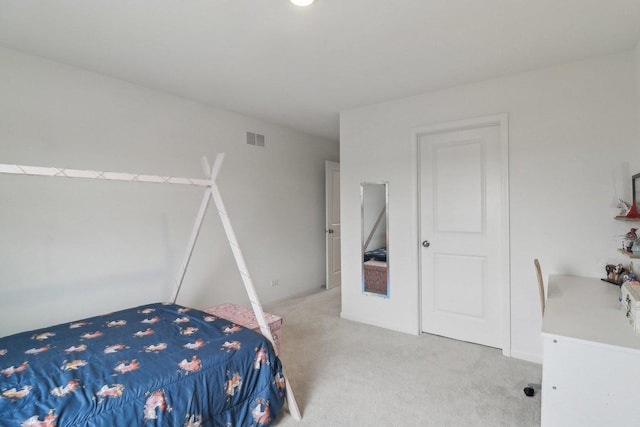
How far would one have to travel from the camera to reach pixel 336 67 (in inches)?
104

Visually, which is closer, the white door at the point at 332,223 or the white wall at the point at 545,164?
the white wall at the point at 545,164

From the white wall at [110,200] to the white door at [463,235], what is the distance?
2.05 meters

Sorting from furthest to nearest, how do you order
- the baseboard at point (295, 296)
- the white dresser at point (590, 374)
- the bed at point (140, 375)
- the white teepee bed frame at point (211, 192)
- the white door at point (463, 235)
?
the baseboard at point (295, 296), the white door at point (463, 235), the white teepee bed frame at point (211, 192), the bed at point (140, 375), the white dresser at point (590, 374)

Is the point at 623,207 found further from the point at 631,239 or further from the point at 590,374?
the point at 590,374

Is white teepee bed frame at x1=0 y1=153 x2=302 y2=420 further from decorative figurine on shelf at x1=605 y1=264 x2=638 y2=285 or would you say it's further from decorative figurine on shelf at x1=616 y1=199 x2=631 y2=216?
decorative figurine on shelf at x1=616 y1=199 x2=631 y2=216

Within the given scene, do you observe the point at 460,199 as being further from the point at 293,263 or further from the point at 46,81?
the point at 46,81

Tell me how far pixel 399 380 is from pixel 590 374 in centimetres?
139

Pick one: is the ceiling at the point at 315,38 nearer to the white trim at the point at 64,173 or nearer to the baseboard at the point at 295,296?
the white trim at the point at 64,173

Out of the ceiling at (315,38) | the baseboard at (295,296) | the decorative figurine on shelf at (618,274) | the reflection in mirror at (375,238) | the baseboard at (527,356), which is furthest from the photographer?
the baseboard at (295,296)

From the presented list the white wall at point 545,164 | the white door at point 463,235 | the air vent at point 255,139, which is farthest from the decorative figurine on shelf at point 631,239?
the air vent at point 255,139

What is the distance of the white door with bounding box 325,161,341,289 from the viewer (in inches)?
201

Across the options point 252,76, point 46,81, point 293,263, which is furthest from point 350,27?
point 293,263

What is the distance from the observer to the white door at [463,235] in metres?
2.97

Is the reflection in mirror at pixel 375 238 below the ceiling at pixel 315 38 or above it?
below
